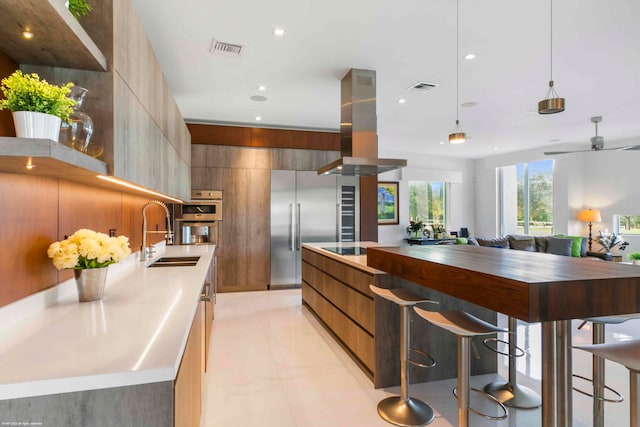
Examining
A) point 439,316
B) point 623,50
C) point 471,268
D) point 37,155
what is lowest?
point 439,316

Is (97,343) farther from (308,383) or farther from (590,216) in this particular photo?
(590,216)

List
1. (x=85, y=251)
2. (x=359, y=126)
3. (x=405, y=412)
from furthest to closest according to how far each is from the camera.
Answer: (x=359, y=126) → (x=405, y=412) → (x=85, y=251)

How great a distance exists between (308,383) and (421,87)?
364 centimetres

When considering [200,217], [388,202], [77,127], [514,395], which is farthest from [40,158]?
[388,202]

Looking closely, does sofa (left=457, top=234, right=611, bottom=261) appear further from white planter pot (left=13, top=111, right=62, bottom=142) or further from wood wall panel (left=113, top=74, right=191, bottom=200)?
white planter pot (left=13, top=111, right=62, bottom=142)

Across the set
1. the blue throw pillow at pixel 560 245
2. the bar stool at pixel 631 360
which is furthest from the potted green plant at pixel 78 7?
the blue throw pillow at pixel 560 245

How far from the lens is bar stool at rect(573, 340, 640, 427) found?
4.60 ft

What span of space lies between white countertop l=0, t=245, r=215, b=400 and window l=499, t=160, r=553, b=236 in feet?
30.0

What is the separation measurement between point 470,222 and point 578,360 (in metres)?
7.56

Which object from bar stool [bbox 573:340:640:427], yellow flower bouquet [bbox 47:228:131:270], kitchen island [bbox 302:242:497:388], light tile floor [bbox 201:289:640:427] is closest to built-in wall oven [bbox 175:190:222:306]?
light tile floor [bbox 201:289:640:427]

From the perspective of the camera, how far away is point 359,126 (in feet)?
13.4

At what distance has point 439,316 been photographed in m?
1.97

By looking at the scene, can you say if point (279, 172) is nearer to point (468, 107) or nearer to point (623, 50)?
point (468, 107)

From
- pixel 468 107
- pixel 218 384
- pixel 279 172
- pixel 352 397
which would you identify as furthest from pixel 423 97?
pixel 218 384
